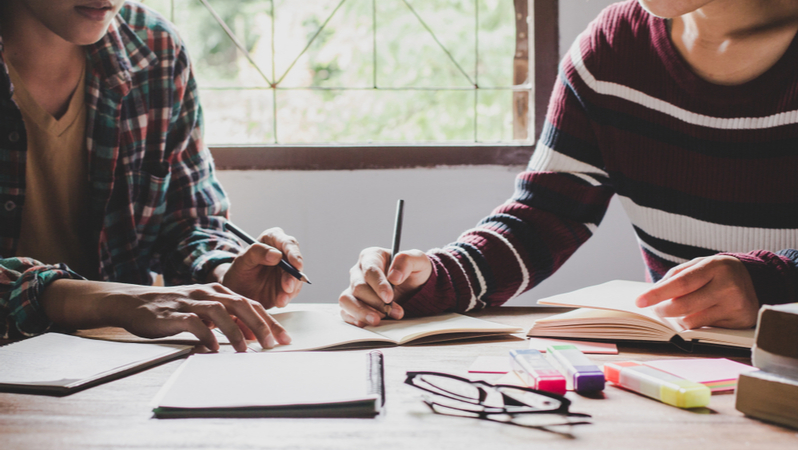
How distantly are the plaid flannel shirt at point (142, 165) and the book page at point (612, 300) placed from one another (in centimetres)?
64

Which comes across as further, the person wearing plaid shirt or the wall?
the wall

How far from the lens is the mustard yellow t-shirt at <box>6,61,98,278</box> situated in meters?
1.19

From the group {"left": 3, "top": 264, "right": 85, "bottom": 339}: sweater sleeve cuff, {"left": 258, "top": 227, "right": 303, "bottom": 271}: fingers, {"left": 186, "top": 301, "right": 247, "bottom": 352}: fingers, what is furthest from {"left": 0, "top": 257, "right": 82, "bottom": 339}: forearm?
{"left": 258, "top": 227, "right": 303, "bottom": 271}: fingers

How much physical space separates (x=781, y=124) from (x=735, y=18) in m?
0.20

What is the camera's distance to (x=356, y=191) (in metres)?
1.82

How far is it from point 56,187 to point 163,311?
653mm

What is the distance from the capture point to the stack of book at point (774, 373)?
1.51ft

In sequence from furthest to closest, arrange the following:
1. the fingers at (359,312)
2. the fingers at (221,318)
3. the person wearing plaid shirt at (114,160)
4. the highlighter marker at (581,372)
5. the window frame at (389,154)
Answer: the window frame at (389,154) < the person wearing plaid shirt at (114,160) < the fingers at (359,312) < the fingers at (221,318) < the highlighter marker at (581,372)

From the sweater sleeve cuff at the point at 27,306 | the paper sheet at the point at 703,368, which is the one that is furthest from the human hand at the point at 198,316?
the paper sheet at the point at 703,368

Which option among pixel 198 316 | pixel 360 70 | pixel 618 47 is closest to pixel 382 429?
pixel 198 316

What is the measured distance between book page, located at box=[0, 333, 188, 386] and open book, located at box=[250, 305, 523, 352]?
140 mm

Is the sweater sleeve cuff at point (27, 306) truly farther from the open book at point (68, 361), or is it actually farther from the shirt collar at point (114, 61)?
the shirt collar at point (114, 61)

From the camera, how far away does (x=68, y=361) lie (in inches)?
25.1

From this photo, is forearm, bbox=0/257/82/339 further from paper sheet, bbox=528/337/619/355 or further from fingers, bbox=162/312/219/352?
paper sheet, bbox=528/337/619/355
